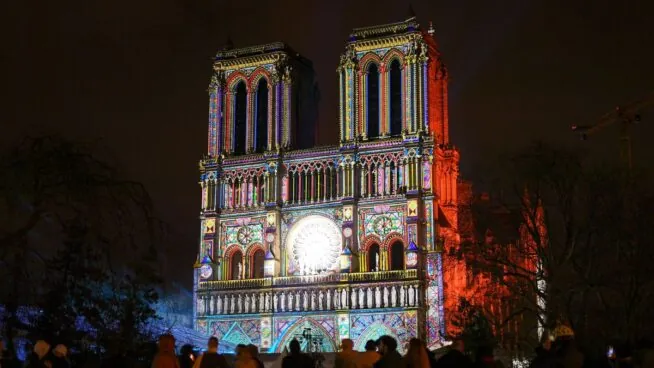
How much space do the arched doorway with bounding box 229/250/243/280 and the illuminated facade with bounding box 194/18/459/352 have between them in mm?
97

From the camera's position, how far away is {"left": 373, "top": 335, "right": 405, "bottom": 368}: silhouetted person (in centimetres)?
2100

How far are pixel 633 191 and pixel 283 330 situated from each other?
30.0 metres

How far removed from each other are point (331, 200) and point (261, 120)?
859 centimetres

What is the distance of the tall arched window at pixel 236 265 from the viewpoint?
75875 millimetres

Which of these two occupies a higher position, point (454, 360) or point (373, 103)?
point (373, 103)

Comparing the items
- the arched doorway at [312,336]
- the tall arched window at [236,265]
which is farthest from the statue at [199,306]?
the arched doorway at [312,336]

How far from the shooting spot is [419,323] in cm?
6725

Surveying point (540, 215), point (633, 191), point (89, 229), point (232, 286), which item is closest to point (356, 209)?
point (232, 286)

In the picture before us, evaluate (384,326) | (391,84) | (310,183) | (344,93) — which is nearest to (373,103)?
(391,84)

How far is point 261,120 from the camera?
77.4 m

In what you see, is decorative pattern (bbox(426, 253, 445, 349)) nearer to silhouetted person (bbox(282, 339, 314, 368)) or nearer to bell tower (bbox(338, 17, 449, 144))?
bell tower (bbox(338, 17, 449, 144))

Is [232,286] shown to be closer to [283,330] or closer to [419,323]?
[283,330]

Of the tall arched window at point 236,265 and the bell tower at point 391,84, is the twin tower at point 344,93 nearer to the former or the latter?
the bell tower at point 391,84

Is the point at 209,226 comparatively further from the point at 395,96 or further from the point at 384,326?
the point at 395,96
